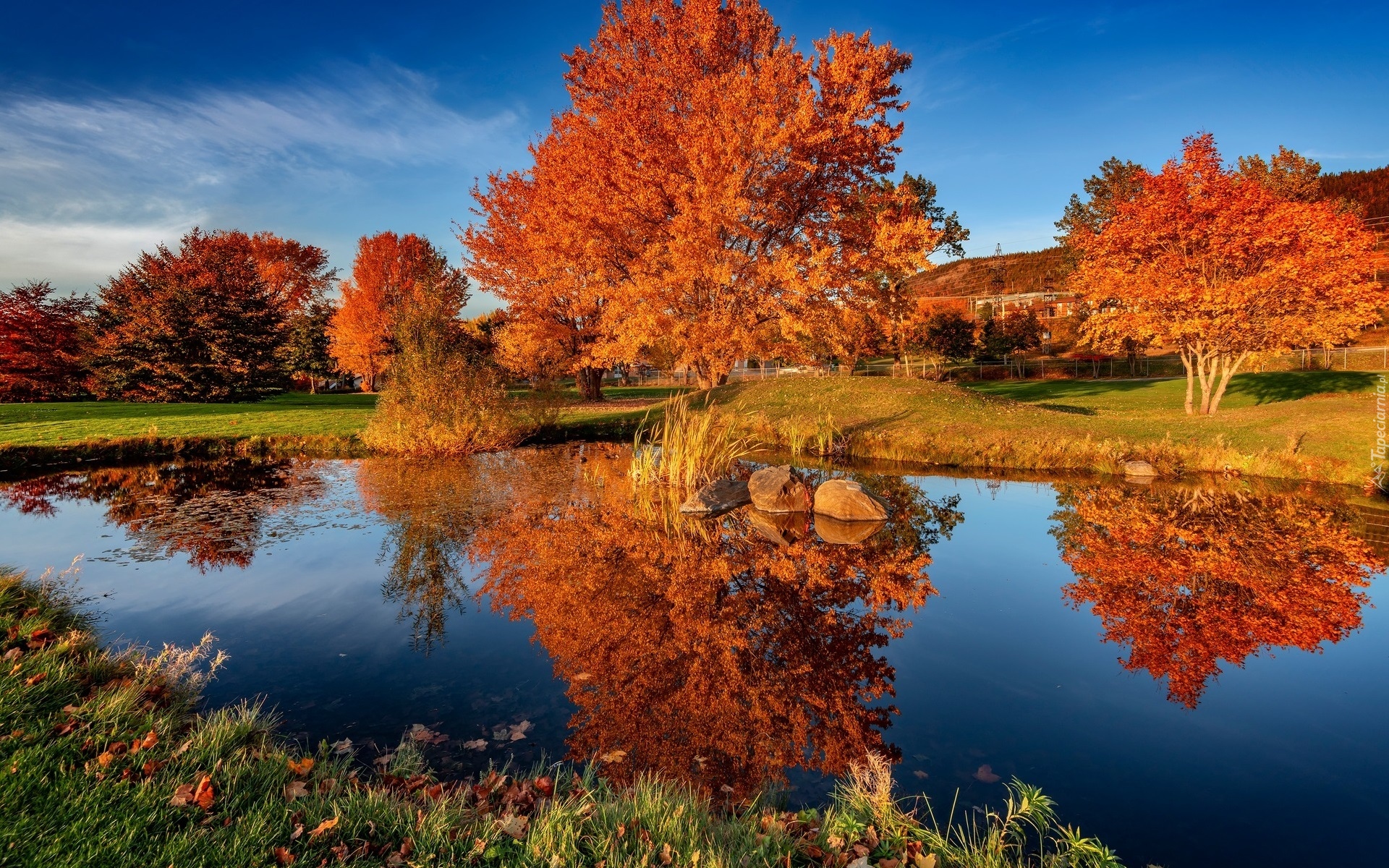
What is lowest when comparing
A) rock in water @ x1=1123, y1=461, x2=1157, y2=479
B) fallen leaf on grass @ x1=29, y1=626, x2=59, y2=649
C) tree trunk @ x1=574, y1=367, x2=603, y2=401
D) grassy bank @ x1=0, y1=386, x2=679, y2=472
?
rock in water @ x1=1123, y1=461, x2=1157, y2=479

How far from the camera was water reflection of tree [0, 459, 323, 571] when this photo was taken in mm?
10312

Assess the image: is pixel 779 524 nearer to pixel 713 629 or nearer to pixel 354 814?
pixel 713 629

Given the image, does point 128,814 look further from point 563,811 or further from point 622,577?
point 622,577

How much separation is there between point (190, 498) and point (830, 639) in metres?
13.4

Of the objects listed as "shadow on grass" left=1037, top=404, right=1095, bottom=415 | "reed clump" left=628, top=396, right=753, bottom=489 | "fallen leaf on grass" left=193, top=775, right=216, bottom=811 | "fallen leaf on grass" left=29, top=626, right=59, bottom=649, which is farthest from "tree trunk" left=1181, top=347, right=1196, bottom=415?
"fallen leaf on grass" left=29, top=626, right=59, bottom=649

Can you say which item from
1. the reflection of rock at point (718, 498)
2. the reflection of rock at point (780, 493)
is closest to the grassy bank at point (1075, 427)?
the reflection of rock at point (718, 498)

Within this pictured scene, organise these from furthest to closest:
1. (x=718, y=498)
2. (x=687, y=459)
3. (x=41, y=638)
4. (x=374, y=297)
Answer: (x=374, y=297)
(x=687, y=459)
(x=718, y=498)
(x=41, y=638)

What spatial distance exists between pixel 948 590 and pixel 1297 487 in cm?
1043

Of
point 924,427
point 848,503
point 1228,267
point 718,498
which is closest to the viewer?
point 848,503

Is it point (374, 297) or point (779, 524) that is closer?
Answer: point (779, 524)

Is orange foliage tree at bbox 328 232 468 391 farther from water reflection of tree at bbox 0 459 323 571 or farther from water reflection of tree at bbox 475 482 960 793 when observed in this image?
water reflection of tree at bbox 475 482 960 793

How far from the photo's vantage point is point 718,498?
13.4 m

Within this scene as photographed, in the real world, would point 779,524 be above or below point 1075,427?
below

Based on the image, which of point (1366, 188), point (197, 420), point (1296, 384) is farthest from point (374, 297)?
point (1366, 188)
